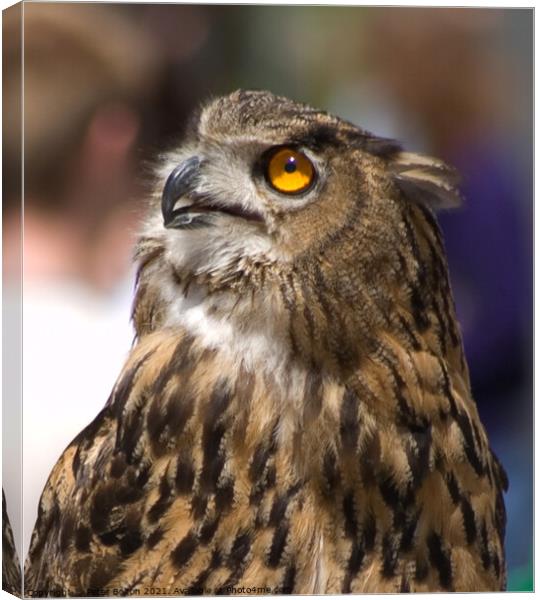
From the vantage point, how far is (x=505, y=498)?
8.25 ft

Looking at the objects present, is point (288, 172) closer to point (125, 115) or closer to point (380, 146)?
point (380, 146)

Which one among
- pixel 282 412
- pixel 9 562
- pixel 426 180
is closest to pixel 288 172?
pixel 426 180

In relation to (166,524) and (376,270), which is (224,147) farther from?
(166,524)

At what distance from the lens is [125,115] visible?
2320 mm

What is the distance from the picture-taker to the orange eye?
2143 mm

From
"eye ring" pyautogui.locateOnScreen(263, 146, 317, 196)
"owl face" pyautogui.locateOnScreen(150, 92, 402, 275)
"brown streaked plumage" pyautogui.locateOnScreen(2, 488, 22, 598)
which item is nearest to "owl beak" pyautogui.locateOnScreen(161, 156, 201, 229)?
"owl face" pyautogui.locateOnScreen(150, 92, 402, 275)

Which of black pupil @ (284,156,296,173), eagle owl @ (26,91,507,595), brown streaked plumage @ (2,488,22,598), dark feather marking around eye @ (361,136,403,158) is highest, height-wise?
dark feather marking around eye @ (361,136,403,158)

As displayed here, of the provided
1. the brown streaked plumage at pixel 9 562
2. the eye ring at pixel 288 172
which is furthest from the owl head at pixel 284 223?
the brown streaked plumage at pixel 9 562

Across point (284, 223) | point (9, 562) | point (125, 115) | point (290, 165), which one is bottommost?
point (9, 562)

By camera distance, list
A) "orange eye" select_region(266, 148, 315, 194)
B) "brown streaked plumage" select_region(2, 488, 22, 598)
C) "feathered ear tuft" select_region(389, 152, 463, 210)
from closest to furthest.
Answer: "orange eye" select_region(266, 148, 315, 194) < "feathered ear tuft" select_region(389, 152, 463, 210) < "brown streaked plumage" select_region(2, 488, 22, 598)

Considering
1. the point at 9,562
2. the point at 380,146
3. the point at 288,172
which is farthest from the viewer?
the point at 9,562

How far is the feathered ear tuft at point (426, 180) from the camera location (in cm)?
225

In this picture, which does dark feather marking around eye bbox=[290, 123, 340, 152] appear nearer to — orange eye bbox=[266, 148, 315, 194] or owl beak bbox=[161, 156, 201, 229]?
orange eye bbox=[266, 148, 315, 194]

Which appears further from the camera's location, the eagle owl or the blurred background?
the blurred background
